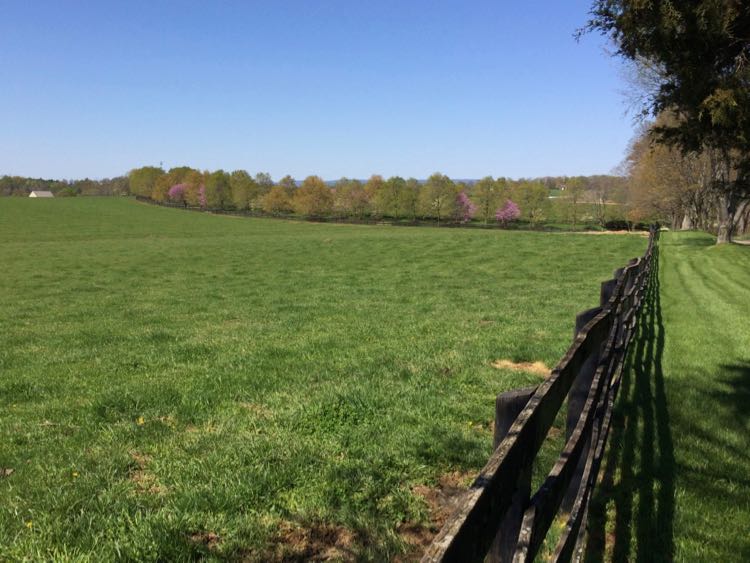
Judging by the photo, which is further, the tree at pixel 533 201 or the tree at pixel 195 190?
the tree at pixel 195 190

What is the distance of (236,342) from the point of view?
9477 mm

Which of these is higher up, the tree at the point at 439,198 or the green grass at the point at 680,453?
the tree at the point at 439,198

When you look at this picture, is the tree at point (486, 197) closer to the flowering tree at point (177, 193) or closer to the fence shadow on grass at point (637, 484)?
the flowering tree at point (177, 193)

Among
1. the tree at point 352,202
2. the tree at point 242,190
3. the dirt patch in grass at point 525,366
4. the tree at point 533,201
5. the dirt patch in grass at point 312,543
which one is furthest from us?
the tree at point 242,190

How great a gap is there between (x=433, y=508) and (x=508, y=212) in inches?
3772

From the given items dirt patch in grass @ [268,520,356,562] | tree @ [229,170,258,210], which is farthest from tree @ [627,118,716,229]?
tree @ [229,170,258,210]

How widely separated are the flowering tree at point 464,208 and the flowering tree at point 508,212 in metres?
5.23

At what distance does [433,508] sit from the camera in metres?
3.99

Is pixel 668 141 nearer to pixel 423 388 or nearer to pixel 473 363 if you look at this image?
pixel 473 363

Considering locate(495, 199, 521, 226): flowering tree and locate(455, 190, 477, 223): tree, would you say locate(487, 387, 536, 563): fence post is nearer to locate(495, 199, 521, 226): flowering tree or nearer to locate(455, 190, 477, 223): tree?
locate(455, 190, 477, 223): tree

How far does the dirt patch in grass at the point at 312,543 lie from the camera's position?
3.38 meters

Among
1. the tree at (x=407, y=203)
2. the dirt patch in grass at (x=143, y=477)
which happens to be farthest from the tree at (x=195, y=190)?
the dirt patch in grass at (x=143, y=477)

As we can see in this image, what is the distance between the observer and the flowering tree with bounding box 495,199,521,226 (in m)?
95.3

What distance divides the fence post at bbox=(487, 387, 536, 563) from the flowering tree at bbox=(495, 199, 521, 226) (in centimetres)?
9654
